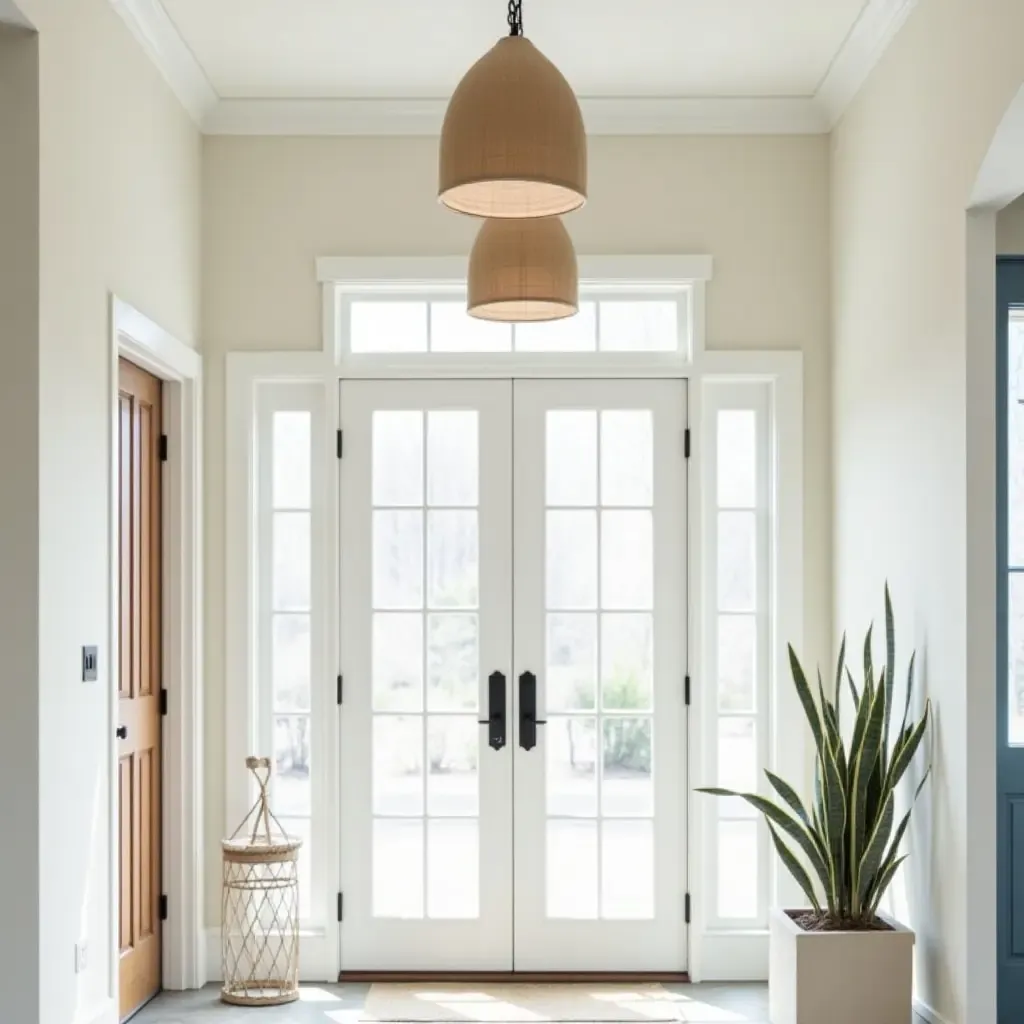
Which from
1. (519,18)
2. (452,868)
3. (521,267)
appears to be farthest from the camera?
(452,868)

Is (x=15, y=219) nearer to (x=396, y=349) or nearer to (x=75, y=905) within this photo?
(x=75, y=905)

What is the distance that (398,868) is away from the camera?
520 cm

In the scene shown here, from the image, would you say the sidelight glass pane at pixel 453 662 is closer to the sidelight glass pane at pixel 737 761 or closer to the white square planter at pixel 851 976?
the sidelight glass pane at pixel 737 761

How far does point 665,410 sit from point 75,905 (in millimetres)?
2651

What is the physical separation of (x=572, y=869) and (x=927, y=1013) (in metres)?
1.49

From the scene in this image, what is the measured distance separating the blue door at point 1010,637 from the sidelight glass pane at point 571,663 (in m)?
1.63

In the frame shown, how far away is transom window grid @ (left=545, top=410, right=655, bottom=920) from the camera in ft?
17.0

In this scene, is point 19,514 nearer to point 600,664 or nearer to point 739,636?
point 600,664

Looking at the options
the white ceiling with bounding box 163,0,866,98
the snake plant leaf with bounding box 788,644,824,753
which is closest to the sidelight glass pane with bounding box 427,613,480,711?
the snake plant leaf with bounding box 788,644,824,753

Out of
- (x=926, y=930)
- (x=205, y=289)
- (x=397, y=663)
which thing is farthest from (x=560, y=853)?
(x=205, y=289)

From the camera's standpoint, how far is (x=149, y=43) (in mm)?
4461

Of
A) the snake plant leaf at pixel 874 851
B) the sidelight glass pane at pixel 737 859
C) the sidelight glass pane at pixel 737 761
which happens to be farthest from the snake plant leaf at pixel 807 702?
the sidelight glass pane at pixel 737 859

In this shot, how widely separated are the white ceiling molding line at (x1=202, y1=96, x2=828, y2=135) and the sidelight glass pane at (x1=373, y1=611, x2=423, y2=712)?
1753mm

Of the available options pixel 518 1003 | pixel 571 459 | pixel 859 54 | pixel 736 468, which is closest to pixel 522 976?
pixel 518 1003
